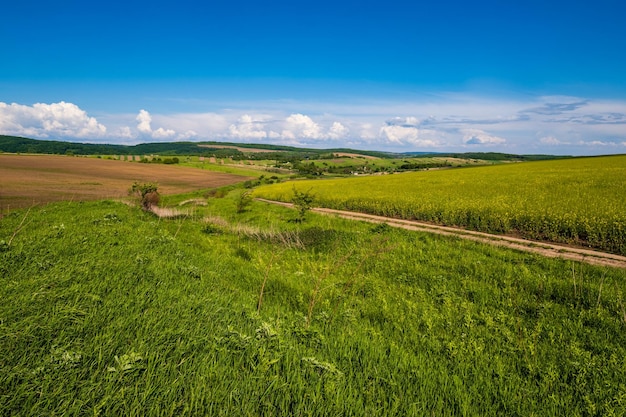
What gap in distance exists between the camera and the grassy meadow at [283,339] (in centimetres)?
302

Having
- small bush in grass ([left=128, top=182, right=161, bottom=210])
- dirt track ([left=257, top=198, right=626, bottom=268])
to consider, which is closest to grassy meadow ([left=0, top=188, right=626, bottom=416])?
dirt track ([left=257, top=198, right=626, bottom=268])

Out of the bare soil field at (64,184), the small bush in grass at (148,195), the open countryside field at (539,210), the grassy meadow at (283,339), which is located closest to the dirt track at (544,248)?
the open countryside field at (539,210)

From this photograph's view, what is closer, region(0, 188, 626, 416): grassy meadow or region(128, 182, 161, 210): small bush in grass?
region(0, 188, 626, 416): grassy meadow

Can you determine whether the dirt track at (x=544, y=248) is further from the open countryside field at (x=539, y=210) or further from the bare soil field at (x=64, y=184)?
A: the bare soil field at (x=64, y=184)

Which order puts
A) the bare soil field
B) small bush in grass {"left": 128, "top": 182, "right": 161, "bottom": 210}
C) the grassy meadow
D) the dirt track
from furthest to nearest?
the bare soil field, small bush in grass {"left": 128, "top": 182, "right": 161, "bottom": 210}, the dirt track, the grassy meadow

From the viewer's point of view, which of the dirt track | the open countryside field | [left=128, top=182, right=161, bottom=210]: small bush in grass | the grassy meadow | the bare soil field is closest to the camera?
the grassy meadow

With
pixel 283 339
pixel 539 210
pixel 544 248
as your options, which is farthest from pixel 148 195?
pixel 539 210

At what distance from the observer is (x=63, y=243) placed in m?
7.84

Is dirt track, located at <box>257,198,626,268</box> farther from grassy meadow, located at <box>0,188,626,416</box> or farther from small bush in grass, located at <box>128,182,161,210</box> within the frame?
small bush in grass, located at <box>128,182,161,210</box>

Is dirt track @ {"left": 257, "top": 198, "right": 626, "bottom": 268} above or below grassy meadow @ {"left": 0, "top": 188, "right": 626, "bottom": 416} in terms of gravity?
below

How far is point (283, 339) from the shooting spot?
173 inches

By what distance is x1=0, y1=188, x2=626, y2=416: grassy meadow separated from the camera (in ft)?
9.89

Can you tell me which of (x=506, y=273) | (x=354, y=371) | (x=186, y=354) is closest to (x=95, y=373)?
(x=186, y=354)

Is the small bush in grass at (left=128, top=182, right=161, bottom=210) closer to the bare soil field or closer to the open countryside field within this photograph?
the bare soil field
